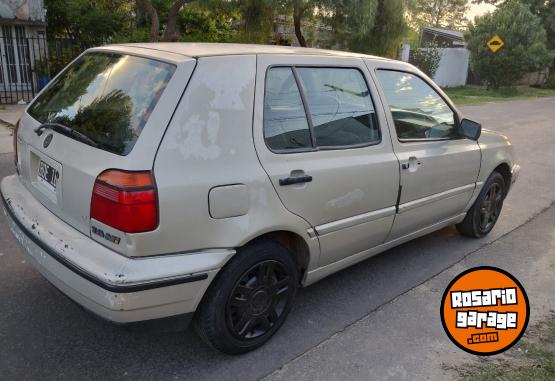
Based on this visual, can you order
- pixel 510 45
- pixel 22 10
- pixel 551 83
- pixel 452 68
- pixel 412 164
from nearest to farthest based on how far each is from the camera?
pixel 412 164 < pixel 22 10 < pixel 510 45 < pixel 452 68 < pixel 551 83

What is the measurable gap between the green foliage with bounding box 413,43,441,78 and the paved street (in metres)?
22.3

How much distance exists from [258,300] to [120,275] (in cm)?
88

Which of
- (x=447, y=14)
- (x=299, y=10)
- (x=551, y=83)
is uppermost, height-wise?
(x=447, y=14)

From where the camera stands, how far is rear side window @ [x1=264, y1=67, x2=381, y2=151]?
2857 millimetres

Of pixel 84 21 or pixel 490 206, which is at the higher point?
pixel 84 21

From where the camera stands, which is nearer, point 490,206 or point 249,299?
point 249,299

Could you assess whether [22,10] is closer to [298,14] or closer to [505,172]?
[298,14]

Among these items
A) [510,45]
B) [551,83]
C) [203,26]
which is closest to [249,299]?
[203,26]

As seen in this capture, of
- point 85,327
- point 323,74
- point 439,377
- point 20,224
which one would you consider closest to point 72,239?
point 20,224

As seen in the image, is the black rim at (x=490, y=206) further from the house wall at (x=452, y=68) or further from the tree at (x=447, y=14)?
the tree at (x=447, y=14)

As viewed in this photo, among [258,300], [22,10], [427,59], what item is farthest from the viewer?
[427,59]

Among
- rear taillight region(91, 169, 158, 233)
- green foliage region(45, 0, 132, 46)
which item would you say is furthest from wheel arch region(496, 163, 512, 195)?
green foliage region(45, 0, 132, 46)

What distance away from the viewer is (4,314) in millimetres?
3154

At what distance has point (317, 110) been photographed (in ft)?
10.2
